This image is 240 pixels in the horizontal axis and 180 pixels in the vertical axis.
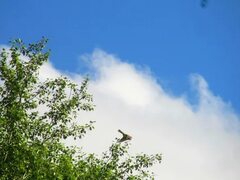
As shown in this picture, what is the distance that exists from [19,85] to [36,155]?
15.3 ft

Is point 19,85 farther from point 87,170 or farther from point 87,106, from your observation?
point 87,170

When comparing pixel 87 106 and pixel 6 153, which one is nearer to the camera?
pixel 6 153

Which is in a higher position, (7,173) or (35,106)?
(35,106)

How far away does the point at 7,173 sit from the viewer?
2302cm

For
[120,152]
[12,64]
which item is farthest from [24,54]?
[120,152]

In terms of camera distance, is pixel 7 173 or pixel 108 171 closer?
pixel 7 173

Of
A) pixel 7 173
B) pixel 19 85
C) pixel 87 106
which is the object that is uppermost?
pixel 87 106

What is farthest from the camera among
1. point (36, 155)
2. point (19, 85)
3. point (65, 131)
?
point (65, 131)

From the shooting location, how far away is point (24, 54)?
27.1m

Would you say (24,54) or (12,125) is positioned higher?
(24,54)

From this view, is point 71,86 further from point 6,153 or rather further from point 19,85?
point 6,153

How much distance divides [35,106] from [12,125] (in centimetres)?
253

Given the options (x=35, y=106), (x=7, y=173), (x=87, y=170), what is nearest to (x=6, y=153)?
(x=7, y=173)

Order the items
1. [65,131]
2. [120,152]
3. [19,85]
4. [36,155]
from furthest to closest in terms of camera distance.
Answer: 1. [120,152]
2. [65,131]
3. [19,85]
4. [36,155]
